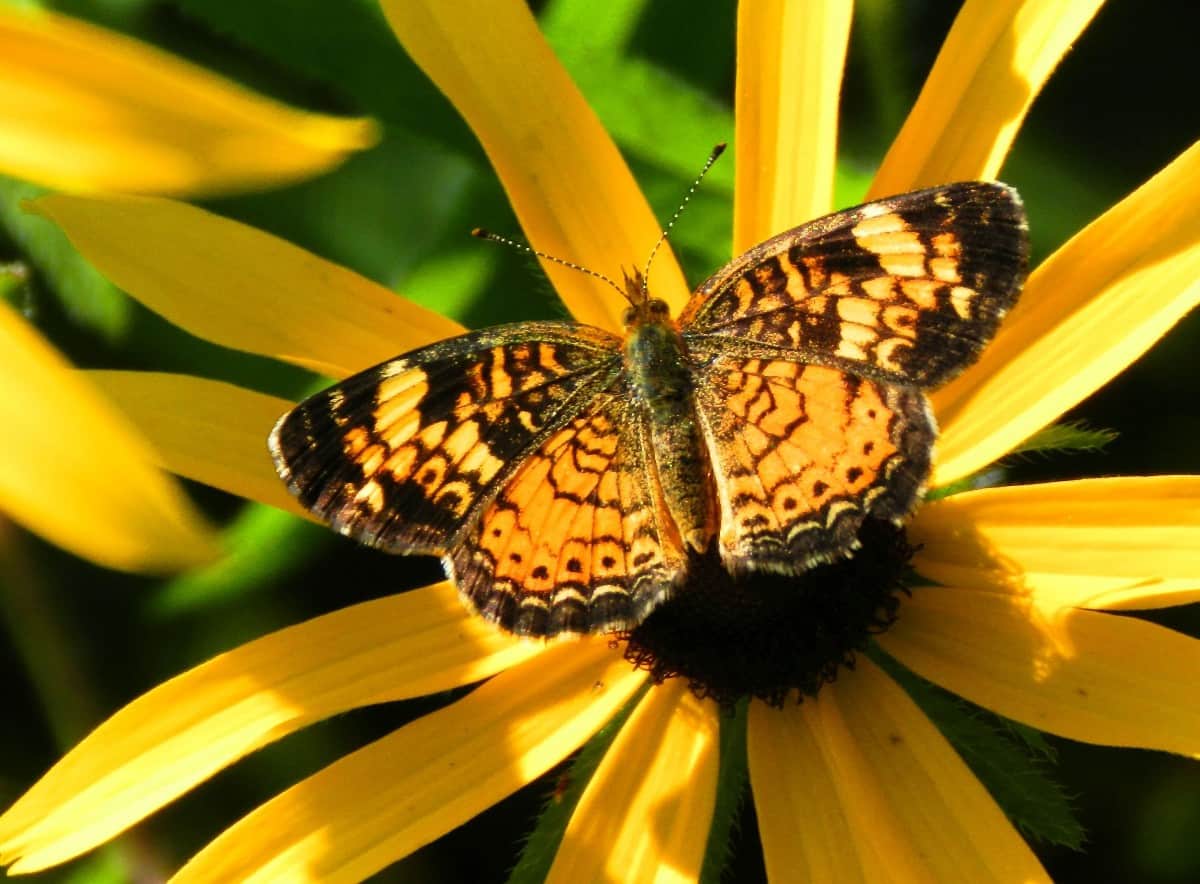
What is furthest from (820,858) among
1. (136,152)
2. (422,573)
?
(136,152)

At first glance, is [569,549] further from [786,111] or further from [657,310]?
[786,111]

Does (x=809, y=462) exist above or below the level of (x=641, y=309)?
below

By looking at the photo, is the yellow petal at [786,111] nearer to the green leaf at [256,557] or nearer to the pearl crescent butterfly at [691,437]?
the pearl crescent butterfly at [691,437]

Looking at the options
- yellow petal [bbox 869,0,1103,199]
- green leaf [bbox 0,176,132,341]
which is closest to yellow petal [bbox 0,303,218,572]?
yellow petal [bbox 869,0,1103,199]

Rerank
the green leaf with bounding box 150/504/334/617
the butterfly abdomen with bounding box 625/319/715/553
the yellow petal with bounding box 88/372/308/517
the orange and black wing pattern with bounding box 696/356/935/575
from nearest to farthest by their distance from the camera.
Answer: the orange and black wing pattern with bounding box 696/356/935/575 < the butterfly abdomen with bounding box 625/319/715/553 < the yellow petal with bounding box 88/372/308/517 < the green leaf with bounding box 150/504/334/617

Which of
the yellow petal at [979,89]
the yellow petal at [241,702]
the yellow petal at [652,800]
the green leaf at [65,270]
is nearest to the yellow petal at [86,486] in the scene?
the yellow petal at [241,702]

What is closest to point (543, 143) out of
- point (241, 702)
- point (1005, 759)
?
point (241, 702)

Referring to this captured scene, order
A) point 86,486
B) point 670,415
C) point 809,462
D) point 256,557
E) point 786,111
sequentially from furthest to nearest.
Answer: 1. point 256,557
2. point 786,111
3. point 670,415
4. point 809,462
5. point 86,486

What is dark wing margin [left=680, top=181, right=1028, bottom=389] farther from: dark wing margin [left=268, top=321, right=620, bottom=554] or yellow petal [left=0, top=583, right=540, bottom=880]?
yellow petal [left=0, top=583, right=540, bottom=880]
